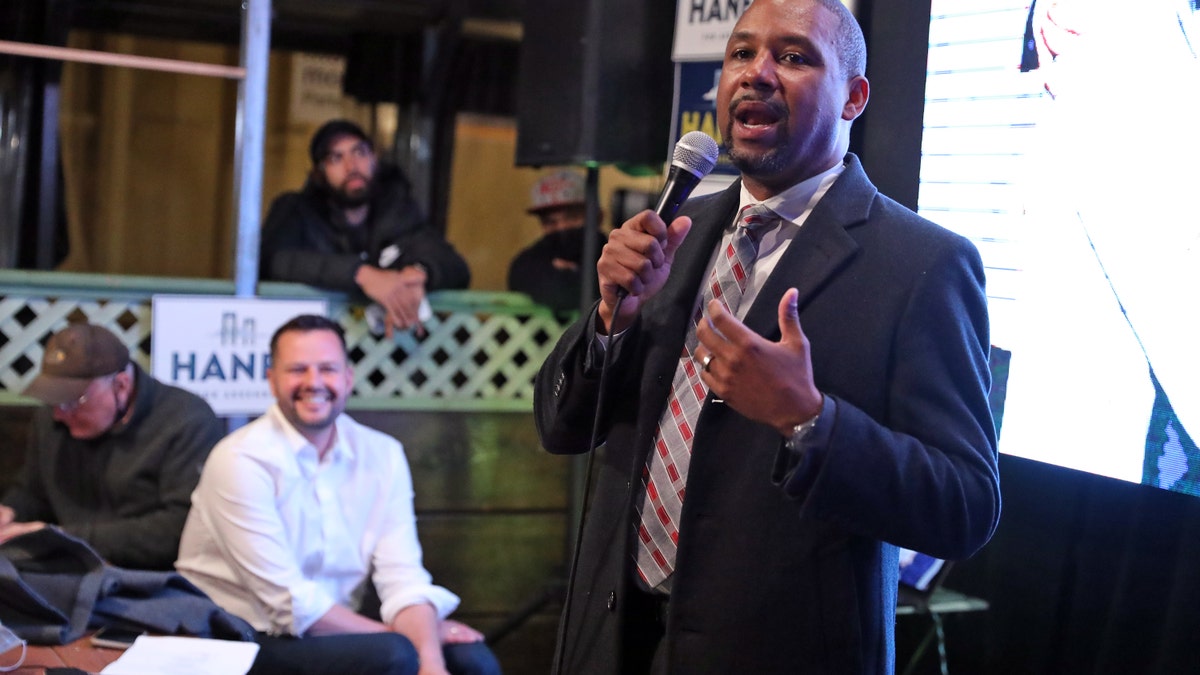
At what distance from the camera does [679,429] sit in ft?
5.05

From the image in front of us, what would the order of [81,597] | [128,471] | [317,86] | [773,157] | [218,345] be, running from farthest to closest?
[317,86], [218,345], [128,471], [81,597], [773,157]

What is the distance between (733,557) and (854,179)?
525 mm

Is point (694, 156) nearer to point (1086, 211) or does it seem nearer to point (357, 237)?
point (1086, 211)

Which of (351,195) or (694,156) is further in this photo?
(351,195)

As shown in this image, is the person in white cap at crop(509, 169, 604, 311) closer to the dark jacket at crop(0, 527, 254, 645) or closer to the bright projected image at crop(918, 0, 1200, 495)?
the dark jacket at crop(0, 527, 254, 645)

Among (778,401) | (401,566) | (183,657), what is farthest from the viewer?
(401,566)

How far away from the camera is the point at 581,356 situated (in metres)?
1.60

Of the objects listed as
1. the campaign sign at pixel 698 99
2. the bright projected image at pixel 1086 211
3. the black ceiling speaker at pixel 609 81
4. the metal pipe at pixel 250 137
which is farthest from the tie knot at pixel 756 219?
the metal pipe at pixel 250 137

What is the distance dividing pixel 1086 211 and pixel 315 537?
2.33 meters

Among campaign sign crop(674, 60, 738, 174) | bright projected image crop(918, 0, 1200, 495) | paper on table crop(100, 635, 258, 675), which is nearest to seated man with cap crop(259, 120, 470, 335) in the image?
campaign sign crop(674, 60, 738, 174)

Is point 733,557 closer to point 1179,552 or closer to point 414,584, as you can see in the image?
point 1179,552

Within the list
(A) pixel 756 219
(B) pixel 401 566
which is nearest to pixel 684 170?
(A) pixel 756 219

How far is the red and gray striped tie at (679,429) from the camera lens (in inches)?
60.2

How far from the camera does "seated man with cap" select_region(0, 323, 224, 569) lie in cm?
366
